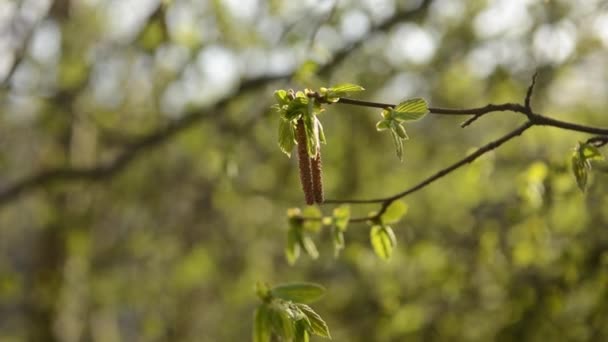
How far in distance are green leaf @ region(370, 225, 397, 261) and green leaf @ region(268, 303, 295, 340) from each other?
20.6 inches

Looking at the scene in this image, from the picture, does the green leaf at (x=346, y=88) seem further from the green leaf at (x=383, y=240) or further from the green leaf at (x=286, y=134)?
the green leaf at (x=383, y=240)

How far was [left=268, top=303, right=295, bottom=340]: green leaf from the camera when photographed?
1.76 m

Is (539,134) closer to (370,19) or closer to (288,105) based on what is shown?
(370,19)

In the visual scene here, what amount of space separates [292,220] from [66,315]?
5.52m

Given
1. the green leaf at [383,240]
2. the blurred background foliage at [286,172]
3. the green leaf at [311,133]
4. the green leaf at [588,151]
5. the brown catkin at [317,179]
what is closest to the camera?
the green leaf at [311,133]

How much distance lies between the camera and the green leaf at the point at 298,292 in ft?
6.13

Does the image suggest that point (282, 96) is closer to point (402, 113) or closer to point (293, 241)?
point (402, 113)

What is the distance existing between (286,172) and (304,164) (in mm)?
5100

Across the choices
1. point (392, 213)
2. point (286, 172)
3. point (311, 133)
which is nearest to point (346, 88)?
point (311, 133)

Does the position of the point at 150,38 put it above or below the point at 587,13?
above

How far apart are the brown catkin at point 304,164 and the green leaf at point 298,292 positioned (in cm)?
31

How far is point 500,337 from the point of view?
3.76 metres

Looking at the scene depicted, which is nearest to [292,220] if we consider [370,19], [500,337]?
[500,337]

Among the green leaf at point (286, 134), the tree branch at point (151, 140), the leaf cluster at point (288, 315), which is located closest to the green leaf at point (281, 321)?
the leaf cluster at point (288, 315)
